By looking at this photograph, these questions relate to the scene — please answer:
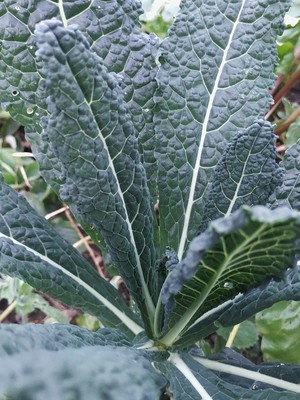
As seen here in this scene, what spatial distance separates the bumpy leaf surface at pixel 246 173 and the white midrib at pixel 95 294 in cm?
22

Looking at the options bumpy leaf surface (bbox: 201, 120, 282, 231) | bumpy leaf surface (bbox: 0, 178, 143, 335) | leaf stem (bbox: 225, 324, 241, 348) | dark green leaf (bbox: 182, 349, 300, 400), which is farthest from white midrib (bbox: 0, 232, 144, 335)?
leaf stem (bbox: 225, 324, 241, 348)

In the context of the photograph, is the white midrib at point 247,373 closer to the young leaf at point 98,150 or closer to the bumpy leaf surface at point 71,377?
the young leaf at point 98,150

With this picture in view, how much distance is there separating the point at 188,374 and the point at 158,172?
288 mm

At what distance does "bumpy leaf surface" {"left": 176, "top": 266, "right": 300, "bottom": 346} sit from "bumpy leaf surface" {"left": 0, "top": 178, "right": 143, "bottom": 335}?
0.38 ft

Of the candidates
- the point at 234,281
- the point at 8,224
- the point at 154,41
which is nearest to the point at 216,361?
the point at 234,281

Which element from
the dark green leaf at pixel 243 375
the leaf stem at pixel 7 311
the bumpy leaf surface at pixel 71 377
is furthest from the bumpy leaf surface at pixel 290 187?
the leaf stem at pixel 7 311

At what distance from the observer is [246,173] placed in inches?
28.5

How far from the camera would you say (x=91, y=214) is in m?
0.72

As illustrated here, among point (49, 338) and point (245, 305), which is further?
point (245, 305)

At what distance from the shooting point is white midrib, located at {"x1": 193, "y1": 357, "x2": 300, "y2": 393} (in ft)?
2.58

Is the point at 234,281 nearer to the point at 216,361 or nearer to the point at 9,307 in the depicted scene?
the point at 216,361

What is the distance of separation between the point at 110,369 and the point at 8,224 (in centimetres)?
37

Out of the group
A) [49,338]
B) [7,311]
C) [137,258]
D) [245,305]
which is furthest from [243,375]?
[7,311]

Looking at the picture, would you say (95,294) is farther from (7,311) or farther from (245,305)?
(7,311)
